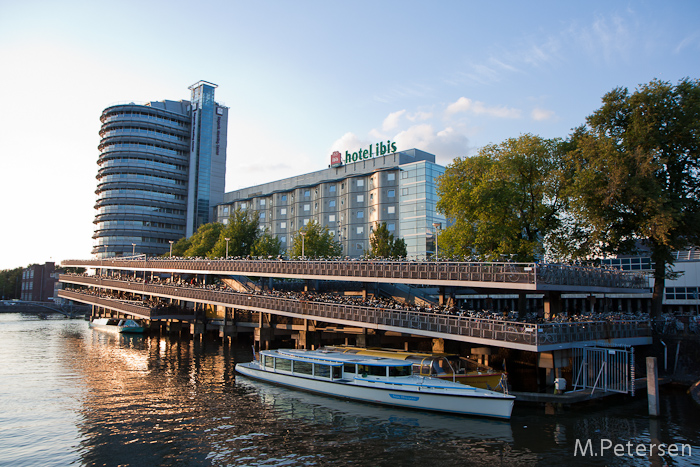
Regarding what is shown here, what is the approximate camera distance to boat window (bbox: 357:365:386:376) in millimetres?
31564

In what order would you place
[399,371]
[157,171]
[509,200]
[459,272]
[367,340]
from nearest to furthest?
[399,371] < [459,272] < [509,200] < [367,340] < [157,171]

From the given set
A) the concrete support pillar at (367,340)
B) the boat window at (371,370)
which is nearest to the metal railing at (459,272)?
the concrete support pillar at (367,340)

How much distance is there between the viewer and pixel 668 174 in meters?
42.3

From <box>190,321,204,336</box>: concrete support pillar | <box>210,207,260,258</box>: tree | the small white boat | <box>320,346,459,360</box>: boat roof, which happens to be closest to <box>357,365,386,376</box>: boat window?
<box>320,346,459,360</box>: boat roof

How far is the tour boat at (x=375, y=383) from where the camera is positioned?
27719 millimetres

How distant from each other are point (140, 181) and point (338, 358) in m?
147

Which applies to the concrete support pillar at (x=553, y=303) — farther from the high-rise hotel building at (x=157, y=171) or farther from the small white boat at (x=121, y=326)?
the high-rise hotel building at (x=157, y=171)

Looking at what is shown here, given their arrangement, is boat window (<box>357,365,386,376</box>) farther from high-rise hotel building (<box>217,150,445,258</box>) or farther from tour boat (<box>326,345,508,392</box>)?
high-rise hotel building (<box>217,150,445,258</box>)

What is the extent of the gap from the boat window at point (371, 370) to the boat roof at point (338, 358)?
0.74 feet

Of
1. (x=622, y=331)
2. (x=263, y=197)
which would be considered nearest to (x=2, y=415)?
(x=622, y=331)

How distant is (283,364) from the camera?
3744 cm

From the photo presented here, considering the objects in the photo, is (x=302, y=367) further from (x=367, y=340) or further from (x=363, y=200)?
(x=363, y=200)

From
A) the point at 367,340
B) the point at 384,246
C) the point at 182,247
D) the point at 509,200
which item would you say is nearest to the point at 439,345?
the point at 367,340

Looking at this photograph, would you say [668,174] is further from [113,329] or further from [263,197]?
[263,197]
